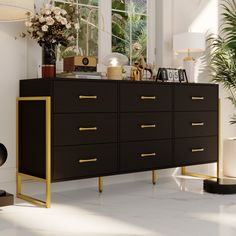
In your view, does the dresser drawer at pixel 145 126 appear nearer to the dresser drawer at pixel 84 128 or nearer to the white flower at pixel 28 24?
the dresser drawer at pixel 84 128

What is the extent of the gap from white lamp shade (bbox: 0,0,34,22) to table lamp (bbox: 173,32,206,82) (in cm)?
161

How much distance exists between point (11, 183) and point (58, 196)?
1.23 ft

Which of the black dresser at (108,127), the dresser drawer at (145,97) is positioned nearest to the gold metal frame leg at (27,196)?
the black dresser at (108,127)

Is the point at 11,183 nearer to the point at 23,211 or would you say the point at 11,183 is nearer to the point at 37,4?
the point at 23,211

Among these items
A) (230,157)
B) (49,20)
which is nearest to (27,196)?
(49,20)

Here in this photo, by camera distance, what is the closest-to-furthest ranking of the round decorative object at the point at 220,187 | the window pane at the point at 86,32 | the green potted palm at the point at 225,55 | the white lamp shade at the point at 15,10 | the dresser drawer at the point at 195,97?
1. the white lamp shade at the point at 15,10
2. the round decorative object at the point at 220,187
3. the dresser drawer at the point at 195,97
4. the window pane at the point at 86,32
5. the green potted palm at the point at 225,55

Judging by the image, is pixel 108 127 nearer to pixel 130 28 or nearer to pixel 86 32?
pixel 86 32

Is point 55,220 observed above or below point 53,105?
below

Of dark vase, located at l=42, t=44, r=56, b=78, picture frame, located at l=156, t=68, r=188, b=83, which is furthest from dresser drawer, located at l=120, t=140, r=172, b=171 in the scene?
dark vase, located at l=42, t=44, r=56, b=78

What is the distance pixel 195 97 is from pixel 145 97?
1.92ft

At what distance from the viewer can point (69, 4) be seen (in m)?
4.12

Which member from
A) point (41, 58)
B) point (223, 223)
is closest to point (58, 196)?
point (41, 58)

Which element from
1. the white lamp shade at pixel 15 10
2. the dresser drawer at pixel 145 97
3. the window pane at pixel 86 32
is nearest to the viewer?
the white lamp shade at pixel 15 10

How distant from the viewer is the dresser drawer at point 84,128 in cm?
332
